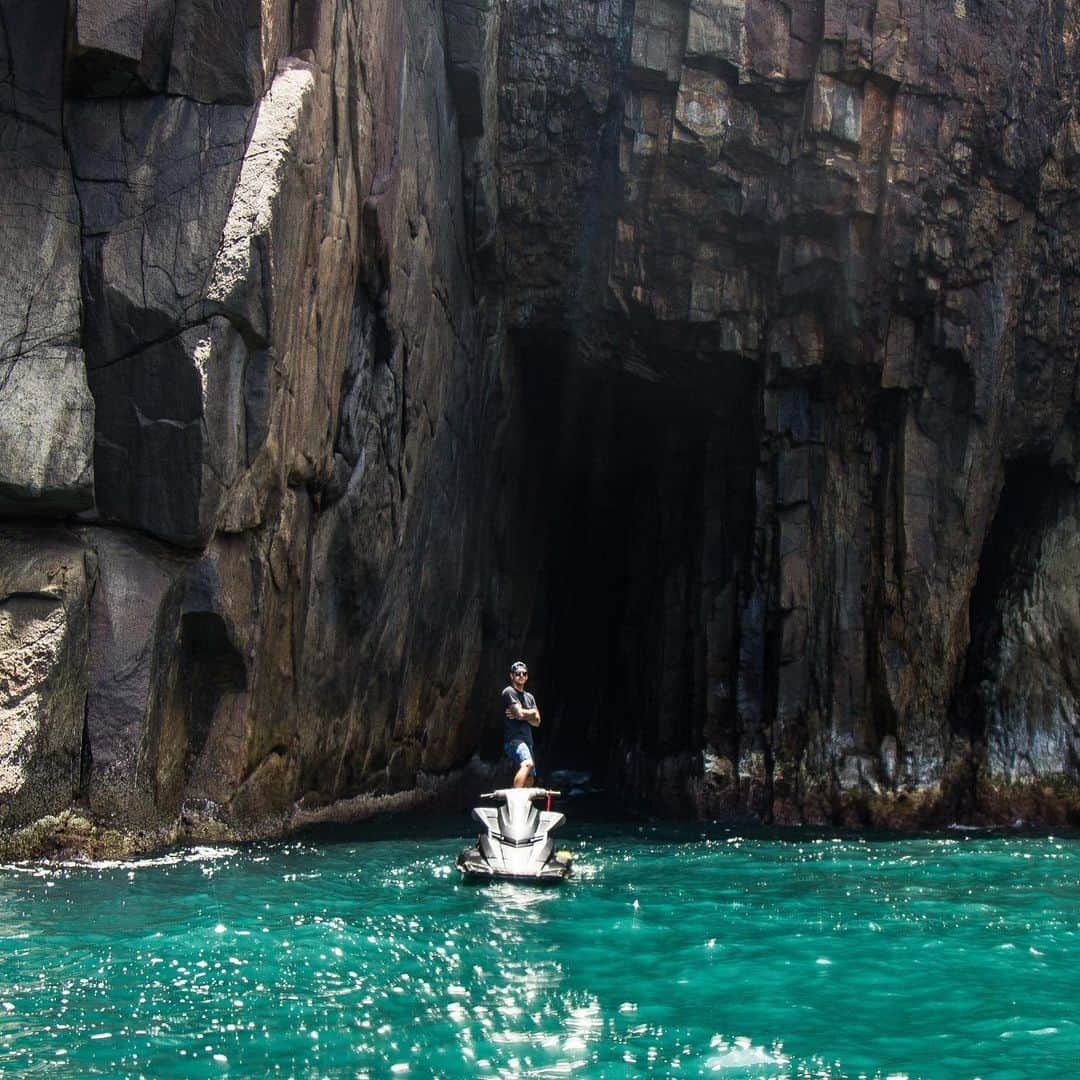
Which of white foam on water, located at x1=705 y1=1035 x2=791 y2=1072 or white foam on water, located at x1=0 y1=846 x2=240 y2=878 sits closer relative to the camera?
white foam on water, located at x1=705 y1=1035 x2=791 y2=1072

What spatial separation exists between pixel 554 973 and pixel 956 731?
1438 centimetres

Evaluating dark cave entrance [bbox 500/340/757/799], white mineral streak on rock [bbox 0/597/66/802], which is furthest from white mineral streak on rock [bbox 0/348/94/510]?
dark cave entrance [bbox 500/340/757/799]

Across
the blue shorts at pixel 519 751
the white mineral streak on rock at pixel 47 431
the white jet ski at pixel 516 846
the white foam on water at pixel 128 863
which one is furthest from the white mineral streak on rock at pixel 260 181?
the blue shorts at pixel 519 751

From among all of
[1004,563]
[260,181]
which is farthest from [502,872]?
[1004,563]

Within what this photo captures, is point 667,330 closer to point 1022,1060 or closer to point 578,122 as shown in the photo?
point 578,122

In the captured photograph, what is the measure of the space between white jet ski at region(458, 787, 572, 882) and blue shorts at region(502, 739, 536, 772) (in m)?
1.74

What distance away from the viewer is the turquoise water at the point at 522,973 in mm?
5273

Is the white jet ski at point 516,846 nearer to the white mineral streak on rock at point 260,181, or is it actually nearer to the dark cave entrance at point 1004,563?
the white mineral streak on rock at point 260,181

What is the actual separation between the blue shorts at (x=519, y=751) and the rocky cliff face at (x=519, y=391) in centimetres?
251

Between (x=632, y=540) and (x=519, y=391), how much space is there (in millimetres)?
5044

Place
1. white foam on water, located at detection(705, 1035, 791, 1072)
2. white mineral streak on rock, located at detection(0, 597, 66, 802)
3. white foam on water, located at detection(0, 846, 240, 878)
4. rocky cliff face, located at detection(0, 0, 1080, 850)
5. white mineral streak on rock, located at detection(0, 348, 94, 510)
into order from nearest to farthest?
white foam on water, located at detection(705, 1035, 791, 1072) < white foam on water, located at detection(0, 846, 240, 878) < white mineral streak on rock, located at detection(0, 597, 66, 802) < white mineral streak on rock, located at detection(0, 348, 94, 510) < rocky cliff face, located at detection(0, 0, 1080, 850)

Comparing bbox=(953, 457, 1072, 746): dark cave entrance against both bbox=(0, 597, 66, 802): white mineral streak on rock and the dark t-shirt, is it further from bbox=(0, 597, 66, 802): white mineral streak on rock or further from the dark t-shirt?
bbox=(0, 597, 66, 802): white mineral streak on rock

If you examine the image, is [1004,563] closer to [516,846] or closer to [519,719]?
[519,719]

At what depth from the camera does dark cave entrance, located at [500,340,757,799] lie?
21.9 metres
